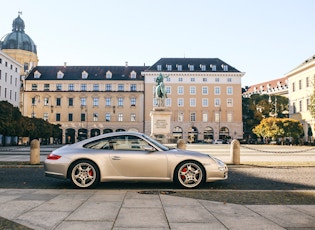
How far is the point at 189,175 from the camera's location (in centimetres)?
816

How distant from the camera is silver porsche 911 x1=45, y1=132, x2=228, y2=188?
8.09 metres

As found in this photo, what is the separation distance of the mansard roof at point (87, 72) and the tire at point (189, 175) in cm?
7451

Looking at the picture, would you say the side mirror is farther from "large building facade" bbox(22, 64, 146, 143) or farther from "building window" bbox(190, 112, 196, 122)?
"building window" bbox(190, 112, 196, 122)

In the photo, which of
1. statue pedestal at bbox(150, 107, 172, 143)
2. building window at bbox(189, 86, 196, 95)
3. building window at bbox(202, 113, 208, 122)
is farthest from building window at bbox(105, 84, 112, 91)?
A: statue pedestal at bbox(150, 107, 172, 143)

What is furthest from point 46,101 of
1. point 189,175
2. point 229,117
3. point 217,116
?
point 189,175

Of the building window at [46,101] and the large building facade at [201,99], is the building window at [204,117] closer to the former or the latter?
the large building facade at [201,99]

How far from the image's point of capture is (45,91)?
3194 inches

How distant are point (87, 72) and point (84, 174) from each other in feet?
257

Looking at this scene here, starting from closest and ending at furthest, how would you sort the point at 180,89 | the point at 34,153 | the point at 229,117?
the point at 34,153, the point at 180,89, the point at 229,117

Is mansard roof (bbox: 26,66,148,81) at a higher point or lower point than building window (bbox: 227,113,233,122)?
higher

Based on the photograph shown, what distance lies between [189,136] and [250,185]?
70378 millimetres

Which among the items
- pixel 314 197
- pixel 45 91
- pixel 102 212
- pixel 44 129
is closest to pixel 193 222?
pixel 102 212

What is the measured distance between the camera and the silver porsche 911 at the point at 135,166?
809 cm

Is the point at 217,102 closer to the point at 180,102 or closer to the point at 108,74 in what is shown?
the point at 180,102
